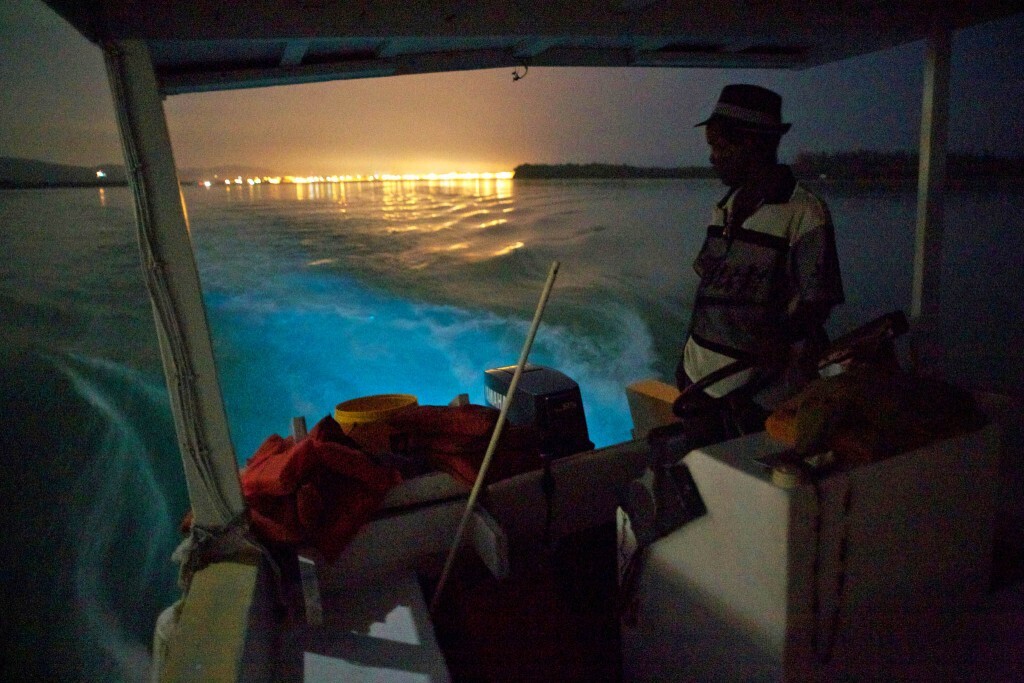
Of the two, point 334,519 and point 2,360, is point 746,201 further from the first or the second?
point 2,360

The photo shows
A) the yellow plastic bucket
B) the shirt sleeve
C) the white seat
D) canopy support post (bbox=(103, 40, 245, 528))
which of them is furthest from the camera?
the yellow plastic bucket

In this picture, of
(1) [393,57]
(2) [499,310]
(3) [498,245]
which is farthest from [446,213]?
(1) [393,57]

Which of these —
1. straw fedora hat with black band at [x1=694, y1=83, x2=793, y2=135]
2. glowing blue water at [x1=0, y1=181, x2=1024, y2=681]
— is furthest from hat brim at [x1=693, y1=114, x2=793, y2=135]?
glowing blue water at [x1=0, y1=181, x2=1024, y2=681]

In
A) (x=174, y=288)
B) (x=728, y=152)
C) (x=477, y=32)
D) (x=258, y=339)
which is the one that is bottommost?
(x=258, y=339)

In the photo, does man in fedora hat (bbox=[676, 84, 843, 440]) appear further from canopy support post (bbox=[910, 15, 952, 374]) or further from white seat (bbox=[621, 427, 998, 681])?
canopy support post (bbox=[910, 15, 952, 374])

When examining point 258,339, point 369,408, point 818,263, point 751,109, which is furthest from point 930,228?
point 258,339

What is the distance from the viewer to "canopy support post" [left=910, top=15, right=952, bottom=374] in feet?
9.23

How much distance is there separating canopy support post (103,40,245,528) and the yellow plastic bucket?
115cm

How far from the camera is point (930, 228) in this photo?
2.88 metres

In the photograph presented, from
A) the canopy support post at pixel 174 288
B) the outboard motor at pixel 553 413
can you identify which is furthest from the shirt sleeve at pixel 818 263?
the canopy support post at pixel 174 288

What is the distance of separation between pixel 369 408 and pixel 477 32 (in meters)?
2.05

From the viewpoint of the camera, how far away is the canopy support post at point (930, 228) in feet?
9.23

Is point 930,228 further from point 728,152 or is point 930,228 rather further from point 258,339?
point 258,339

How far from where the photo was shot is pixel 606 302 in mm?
22547
